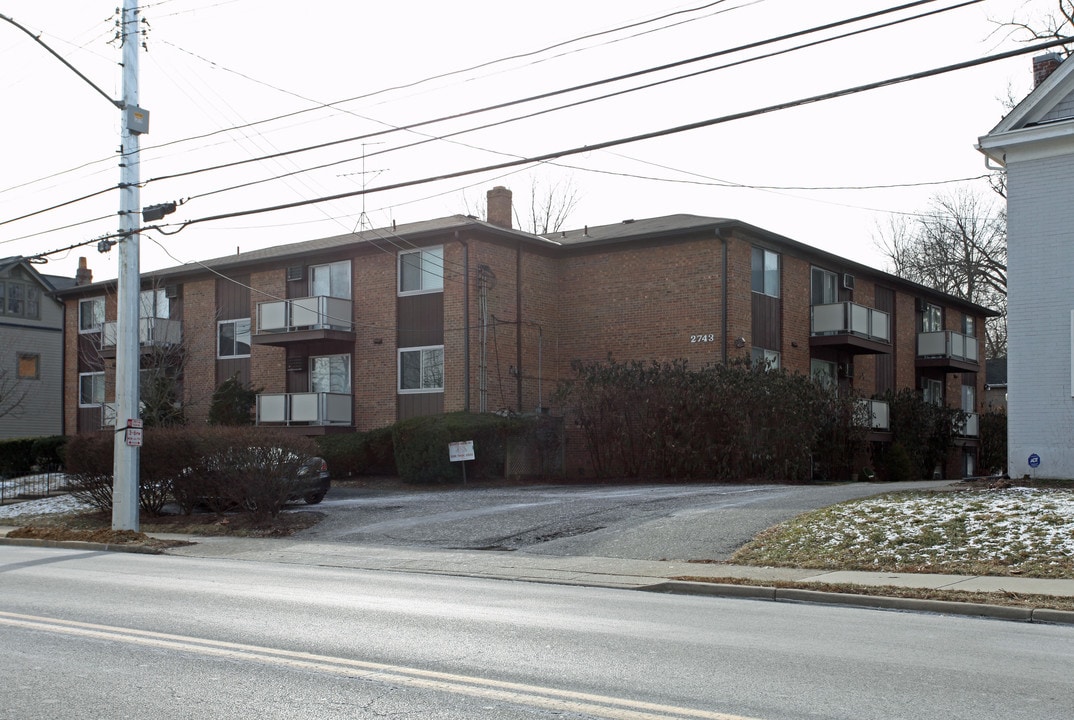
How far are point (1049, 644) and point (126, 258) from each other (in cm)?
1593

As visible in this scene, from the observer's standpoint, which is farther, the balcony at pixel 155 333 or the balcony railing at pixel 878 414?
the balcony at pixel 155 333

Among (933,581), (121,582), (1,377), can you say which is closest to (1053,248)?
(933,581)

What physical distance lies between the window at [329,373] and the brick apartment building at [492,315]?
5 cm

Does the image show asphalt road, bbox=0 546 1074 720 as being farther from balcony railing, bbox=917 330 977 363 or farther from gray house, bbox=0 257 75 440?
gray house, bbox=0 257 75 440

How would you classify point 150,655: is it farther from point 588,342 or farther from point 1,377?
point 1,377

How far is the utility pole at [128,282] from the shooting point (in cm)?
1897

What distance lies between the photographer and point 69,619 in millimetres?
9523

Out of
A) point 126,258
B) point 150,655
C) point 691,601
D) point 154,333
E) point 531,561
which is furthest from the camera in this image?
point 154,333

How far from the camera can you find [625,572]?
13.7 m

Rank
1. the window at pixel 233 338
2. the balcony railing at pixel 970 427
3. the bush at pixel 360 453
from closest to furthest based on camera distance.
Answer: the bush at pixel 360 453 → the window at pixel 233 338 → the balcony railing at pixel 970 427

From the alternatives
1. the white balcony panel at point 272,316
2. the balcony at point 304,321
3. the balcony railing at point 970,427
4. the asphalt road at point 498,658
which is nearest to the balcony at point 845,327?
the balcony railing at point 970,427

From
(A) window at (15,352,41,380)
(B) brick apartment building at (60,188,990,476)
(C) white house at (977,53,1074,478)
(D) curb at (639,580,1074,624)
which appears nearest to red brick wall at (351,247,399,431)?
(B) brick apartment building at (60,188,990,476)

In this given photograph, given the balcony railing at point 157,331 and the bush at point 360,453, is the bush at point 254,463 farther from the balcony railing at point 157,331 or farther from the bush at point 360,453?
the balcony railing at point 157,331

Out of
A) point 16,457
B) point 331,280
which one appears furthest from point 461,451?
point 16,457
